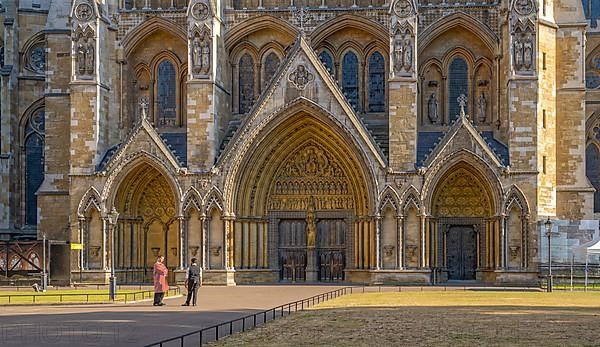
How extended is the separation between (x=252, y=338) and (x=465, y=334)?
15.2ft

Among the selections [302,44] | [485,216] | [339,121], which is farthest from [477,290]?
[302,44]

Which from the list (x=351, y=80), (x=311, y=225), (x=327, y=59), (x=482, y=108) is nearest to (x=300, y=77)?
(x=327, y=59)

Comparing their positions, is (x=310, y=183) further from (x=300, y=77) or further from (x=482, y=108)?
(x=482, y=108)

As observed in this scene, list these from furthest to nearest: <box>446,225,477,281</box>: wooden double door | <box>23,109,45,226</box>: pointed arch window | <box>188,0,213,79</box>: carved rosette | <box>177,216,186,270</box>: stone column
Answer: <box>23,109,45,226</box>: pointed arch window
<box>446,225,477,281</box>: wooden double door
<box>188,0,213,79</box>: carved rosette
<box>177,216,186,270</box>: stone column

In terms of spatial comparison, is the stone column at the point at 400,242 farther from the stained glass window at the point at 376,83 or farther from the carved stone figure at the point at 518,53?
the carved stone figure at the point at 518,53

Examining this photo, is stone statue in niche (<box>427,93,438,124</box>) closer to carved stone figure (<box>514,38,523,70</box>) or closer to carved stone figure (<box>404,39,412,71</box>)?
carved stone figure (<box>404,39,412,71</box>)

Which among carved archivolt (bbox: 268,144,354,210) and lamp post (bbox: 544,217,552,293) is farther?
carved archivolt (bbox: 268,144,354,210)

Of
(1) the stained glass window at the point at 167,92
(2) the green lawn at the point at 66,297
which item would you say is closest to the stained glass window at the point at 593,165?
(1) the stained glass window at the point at 167,92

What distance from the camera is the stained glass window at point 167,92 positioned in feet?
184

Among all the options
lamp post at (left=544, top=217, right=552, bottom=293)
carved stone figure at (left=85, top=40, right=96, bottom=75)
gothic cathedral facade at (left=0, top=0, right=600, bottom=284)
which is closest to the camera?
lamp post at (left=544, top=217, right=552, bottom=293)

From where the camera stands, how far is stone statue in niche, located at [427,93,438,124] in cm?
5450

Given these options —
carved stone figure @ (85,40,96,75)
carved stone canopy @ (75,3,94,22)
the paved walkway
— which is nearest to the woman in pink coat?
the paved walkway

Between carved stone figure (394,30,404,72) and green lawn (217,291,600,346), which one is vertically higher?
carved stone figure (394,30,404,72)

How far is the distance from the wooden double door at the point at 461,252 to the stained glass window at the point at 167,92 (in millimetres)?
14064
